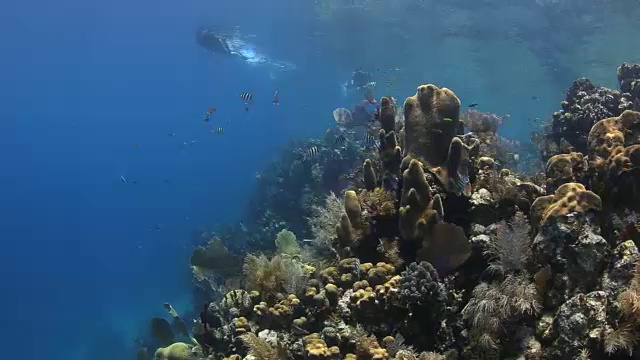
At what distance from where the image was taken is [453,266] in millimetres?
4914

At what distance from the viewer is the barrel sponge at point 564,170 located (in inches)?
195

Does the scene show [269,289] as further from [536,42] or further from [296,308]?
[536,42]

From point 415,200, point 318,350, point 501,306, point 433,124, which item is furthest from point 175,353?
point 501,306

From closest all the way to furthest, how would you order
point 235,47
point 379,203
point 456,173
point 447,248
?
point 447,248, point 456,173, point 379,203, point 235,47

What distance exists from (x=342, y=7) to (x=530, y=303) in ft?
106

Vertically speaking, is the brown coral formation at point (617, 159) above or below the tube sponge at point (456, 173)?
above

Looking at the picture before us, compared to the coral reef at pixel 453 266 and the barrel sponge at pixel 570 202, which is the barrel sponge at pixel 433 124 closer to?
the coral reef at pixel 453 266

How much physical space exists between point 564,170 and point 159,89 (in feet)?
305

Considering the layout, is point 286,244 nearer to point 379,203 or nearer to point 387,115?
point 379,203

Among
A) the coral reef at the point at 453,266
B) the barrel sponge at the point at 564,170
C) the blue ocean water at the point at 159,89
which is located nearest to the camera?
the coral reef at the point at 453,266

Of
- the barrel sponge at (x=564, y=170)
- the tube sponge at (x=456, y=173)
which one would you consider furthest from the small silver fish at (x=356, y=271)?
the barrel sponge at (x=564, y=170)

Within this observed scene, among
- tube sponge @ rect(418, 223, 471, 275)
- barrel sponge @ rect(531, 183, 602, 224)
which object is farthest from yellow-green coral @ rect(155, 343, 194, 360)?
barrel sponge @ rect(531, 183, 602, 224)

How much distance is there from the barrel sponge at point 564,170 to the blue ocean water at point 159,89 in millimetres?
19638

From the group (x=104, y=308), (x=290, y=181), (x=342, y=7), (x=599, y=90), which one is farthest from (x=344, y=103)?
(x=599, y=90)
